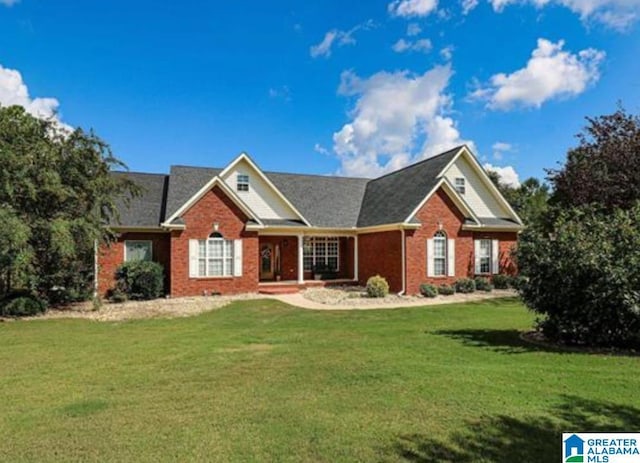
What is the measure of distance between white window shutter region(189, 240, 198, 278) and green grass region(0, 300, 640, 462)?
906cm

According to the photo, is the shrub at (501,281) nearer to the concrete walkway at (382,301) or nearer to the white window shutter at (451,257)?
the concrete walkway at (382,301)

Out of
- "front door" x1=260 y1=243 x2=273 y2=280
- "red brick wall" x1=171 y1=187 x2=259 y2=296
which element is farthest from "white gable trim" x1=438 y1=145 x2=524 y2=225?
"red brick wall" x1=171 y1=187 x2=259 y2=296

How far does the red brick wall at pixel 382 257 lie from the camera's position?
70.4 feet

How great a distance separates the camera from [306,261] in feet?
83.5

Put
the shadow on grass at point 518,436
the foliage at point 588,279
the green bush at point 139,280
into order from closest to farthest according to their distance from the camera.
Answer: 1. the shadow on grass at point 518,436
2. the foliage at point 588,279
3. the green bush at point 139,280

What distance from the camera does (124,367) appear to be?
26.7ft

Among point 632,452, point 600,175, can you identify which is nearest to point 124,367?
point 632,452

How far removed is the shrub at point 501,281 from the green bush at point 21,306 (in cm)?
2069

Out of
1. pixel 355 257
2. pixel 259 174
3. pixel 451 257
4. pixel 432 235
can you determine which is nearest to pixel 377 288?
pixel 432 235

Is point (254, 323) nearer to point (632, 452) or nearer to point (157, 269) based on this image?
point (157, 269)

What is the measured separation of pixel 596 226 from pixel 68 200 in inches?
666

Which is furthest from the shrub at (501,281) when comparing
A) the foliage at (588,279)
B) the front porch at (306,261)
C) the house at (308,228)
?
the foliage at (588,279)

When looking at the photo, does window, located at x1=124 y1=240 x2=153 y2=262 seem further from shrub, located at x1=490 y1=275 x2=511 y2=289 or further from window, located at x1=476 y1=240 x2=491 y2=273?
shrub, located at x1=490 y1=275 x2=511 y2=289

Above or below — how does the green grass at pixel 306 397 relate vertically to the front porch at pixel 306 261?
below
